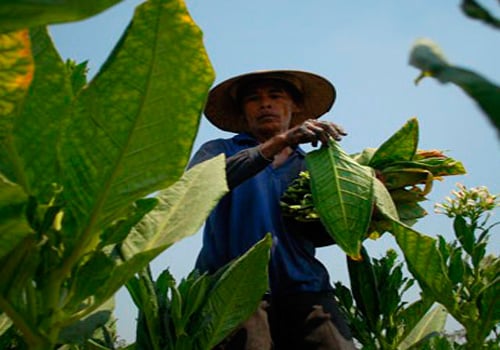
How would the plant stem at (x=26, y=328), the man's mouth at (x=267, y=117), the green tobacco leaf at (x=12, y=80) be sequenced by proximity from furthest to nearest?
the man's mouth at (x=267, y=117), the plant stem at (x=26, y=328), the green tobacco leaf at (x=12, y=80)

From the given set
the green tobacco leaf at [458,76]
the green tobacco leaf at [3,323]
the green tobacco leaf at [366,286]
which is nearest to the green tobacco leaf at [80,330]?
the green tobacco leaf at [3,323]

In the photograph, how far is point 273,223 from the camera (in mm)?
2016

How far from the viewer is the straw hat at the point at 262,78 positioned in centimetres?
236

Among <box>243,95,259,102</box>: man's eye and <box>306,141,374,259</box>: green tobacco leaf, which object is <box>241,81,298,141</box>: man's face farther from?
<box>306,141,374,259</box>: green tobacco leaf

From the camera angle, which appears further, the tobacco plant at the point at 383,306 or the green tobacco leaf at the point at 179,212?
the tobacco plant at the point at 383,306

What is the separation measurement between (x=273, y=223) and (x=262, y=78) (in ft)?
1.95

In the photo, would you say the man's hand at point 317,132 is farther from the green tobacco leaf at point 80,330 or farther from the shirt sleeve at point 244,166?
the green tobacco leaf at point 80,330

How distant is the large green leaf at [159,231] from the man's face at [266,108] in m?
1.45

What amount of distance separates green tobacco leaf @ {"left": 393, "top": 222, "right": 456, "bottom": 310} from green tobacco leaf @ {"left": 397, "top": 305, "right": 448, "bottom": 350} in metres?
0.60

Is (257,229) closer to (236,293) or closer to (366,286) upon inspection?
(366,286)

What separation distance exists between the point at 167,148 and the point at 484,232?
1.14 metres

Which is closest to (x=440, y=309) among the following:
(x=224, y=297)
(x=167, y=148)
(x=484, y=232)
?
(x=484, y=232)

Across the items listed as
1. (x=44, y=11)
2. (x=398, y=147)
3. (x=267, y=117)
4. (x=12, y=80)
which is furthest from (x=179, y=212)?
(x=267, y=117)

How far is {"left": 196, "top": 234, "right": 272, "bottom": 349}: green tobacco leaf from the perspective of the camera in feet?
2.86
